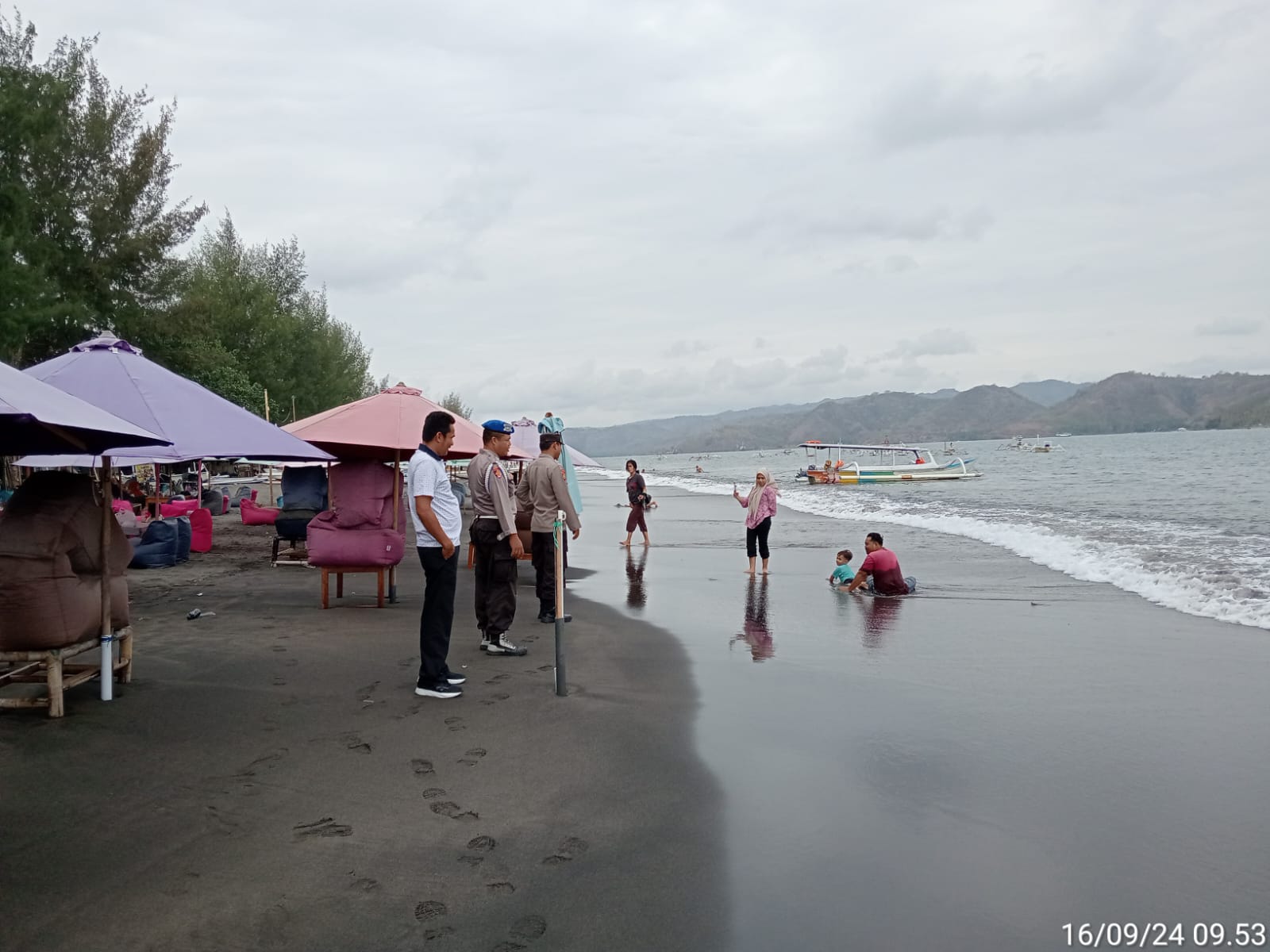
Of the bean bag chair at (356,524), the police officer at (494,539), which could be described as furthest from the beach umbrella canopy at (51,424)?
the bean bag chair at (356,524)

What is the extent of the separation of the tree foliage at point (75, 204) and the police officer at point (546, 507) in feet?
51.1

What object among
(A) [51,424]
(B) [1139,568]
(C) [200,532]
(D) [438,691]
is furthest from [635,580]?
(A) [51,424]

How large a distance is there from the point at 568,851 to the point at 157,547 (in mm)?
12151

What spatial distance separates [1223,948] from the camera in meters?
3.38

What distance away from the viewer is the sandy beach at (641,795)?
11.4 ft

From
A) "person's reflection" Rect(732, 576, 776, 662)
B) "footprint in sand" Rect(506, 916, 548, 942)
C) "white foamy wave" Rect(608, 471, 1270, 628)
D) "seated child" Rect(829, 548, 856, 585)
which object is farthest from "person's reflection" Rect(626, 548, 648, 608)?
"footprint in sand" Rect(506, 916, 548, 942)

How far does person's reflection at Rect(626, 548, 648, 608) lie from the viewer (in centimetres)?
1176

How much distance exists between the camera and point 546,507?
938 centimetres

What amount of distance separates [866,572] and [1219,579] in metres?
5.39

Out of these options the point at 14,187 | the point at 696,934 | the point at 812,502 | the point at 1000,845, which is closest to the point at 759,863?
the point at 696,934

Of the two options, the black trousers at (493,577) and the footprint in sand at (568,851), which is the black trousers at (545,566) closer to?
the black trousers at (493,577)

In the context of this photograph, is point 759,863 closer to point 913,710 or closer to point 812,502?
point 913,710

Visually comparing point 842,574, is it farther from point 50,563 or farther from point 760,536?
point 50,563

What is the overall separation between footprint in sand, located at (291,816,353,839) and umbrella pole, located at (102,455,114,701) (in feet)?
8.71
